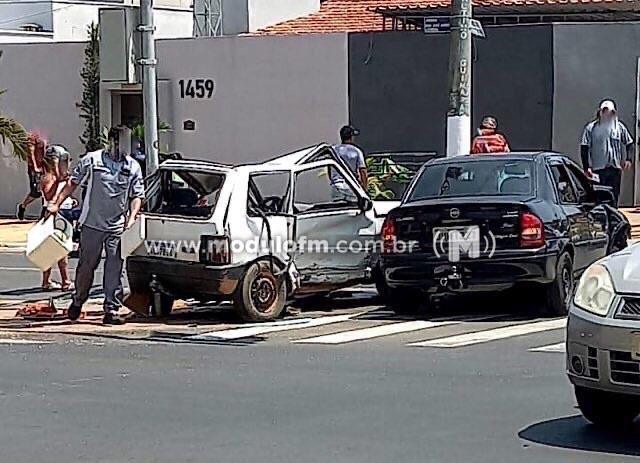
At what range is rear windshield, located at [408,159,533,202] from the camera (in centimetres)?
1345

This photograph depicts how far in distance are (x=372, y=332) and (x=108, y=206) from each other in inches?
108

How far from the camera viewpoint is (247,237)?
1301cm

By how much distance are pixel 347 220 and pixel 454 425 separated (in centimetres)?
608

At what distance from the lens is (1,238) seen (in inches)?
947

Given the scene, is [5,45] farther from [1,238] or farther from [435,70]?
[435,70]

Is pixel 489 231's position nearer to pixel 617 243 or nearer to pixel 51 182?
pixel 617 243

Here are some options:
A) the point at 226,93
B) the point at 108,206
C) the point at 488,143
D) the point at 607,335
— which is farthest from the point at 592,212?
the point at 226,93

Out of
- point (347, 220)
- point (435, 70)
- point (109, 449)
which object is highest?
point (435, 70)

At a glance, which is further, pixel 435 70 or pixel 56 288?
pixel 435 70

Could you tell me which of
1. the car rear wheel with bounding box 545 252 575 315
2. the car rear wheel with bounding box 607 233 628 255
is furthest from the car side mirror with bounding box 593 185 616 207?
the car rear wheel with bounding box 545 252 575 315

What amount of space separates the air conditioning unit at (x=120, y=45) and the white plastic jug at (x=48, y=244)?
5.49 ft

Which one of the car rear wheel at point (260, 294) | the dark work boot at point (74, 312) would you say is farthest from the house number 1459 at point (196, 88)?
the car rear wheel at point (260, 294)

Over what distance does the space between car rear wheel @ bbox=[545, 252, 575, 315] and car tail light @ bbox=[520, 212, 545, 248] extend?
33cm

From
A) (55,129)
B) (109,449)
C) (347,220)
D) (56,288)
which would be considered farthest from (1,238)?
(109,449)
